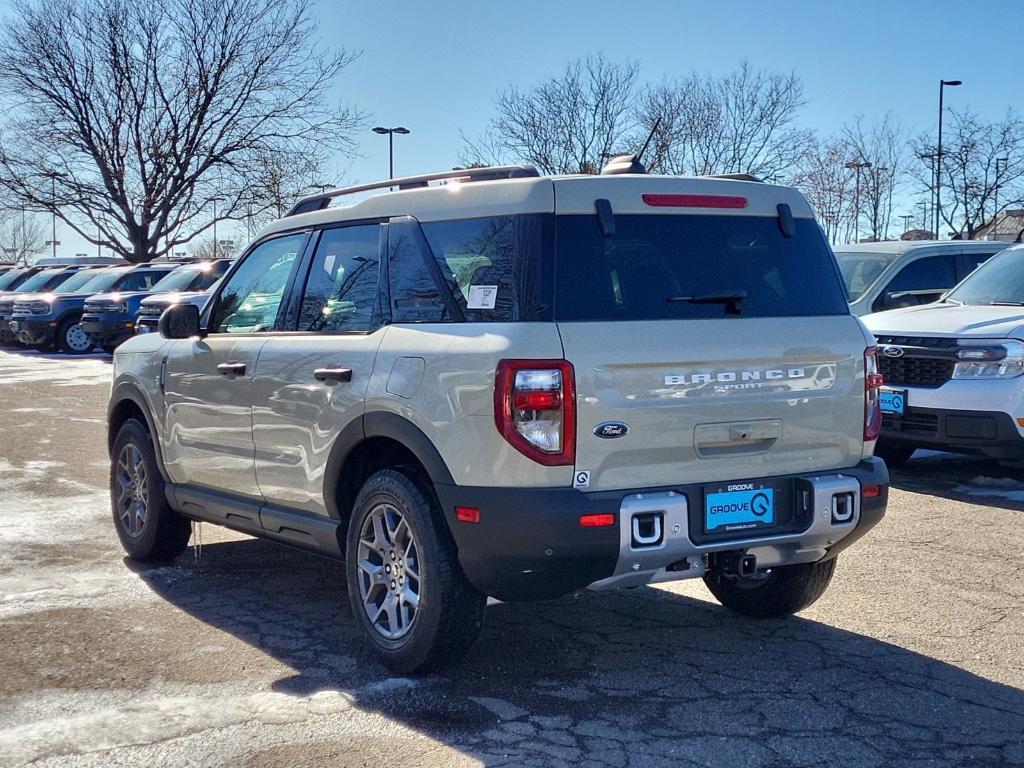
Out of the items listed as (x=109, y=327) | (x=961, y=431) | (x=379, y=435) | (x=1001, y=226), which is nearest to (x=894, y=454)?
(x=961, y=431)

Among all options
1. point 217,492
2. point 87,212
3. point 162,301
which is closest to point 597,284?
point 217,492

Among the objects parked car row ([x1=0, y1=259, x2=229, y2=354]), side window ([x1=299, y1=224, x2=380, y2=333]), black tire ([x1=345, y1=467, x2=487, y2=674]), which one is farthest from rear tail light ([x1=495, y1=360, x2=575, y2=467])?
parked car row ([x1=0, y1=259, x2=229, y2=354])

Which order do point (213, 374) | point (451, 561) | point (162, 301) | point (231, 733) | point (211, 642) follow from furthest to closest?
point (162, 301)
point (213, 374)
point (211, 642)
point (451, 561)
point (231, 733)

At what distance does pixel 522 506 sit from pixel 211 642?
5.96ft

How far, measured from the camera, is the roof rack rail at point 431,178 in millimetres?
4965

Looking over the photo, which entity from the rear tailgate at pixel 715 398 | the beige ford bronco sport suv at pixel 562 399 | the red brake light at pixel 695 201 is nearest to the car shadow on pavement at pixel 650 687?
the beige ford bronco sport suv at pixel 562 399

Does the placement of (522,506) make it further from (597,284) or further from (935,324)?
(935,324)

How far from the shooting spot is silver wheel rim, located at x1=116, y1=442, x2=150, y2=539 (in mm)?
6754

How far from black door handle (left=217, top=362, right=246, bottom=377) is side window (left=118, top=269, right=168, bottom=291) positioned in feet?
67.6

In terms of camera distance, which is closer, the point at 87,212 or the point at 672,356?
the point at 672,356

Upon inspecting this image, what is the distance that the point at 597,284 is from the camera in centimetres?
445

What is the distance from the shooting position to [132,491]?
6914 millimetres

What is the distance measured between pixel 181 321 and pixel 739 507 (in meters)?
3.04

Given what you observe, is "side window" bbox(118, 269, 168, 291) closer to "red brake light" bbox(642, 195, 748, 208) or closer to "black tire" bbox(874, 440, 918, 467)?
"black tire" bbox(874, 440, 918, 467)
